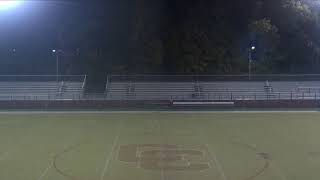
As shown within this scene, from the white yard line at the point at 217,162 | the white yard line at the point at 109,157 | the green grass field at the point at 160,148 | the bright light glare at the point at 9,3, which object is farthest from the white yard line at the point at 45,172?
the bright light glare at the point at 9,3

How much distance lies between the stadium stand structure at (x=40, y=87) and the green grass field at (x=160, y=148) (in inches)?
233

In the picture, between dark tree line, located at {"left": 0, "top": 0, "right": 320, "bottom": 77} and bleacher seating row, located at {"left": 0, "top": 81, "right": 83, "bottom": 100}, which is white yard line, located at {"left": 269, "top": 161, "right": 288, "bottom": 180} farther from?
dark tree line, located at {"left": 0, "top": 0, "right": 320, "bottom": 77}

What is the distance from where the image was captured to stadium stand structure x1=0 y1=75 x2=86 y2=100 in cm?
2067

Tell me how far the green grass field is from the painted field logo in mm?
15

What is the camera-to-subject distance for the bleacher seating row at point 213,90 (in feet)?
69.1

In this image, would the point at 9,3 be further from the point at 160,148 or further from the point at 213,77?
the point at 160,148

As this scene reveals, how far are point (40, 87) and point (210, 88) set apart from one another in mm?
7265

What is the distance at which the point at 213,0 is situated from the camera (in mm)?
22422

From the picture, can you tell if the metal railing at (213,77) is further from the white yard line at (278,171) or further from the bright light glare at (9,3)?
the white yard line at (278,171)

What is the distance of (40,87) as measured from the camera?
21453 mm

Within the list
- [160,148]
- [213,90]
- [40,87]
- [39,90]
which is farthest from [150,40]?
[160,148]

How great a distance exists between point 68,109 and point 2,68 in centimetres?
727

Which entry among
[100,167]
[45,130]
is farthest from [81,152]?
[45,130]

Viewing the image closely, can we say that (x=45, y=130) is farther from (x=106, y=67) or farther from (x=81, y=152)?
(x=106, y=67)
